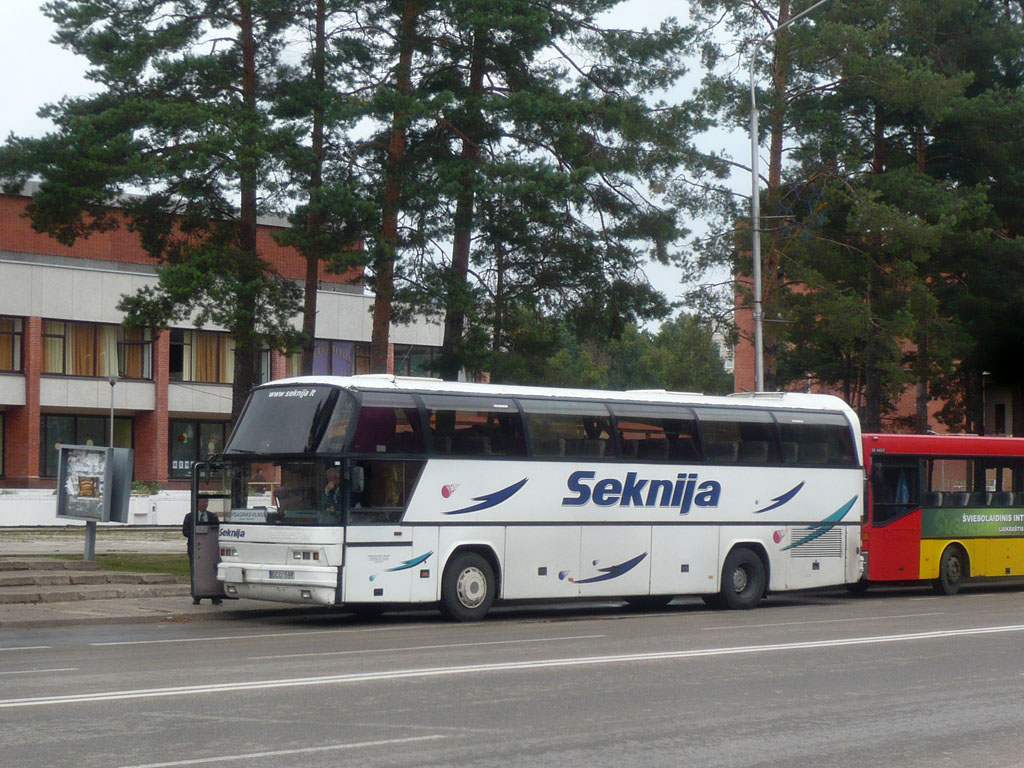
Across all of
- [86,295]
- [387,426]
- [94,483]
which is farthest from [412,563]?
[86,295]

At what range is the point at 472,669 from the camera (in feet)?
42.9

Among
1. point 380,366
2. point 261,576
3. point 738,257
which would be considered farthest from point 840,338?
point 261,576

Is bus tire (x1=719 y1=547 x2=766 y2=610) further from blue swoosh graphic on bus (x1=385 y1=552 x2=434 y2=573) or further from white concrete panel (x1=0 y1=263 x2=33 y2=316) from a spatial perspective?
white concrete panel (x1=0 y1=263 x2=33 y2=316)

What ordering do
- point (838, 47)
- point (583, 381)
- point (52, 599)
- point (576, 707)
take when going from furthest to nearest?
point (583, 381) < point (838, 47) < point (52, 599) < point (576, 707)

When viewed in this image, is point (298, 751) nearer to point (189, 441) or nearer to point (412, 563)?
point (412, 563)

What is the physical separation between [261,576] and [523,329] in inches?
547

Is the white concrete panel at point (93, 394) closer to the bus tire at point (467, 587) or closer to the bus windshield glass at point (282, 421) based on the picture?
the bus windshield glass at point (282, 421)

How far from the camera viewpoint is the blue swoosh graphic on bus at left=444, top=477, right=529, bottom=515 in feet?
65.0

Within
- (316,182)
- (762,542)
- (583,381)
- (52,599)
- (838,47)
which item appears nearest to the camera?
(52,599)

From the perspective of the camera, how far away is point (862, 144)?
4188cm

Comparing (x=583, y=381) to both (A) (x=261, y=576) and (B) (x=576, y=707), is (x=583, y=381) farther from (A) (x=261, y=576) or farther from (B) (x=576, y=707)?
(B) (x=576, y=707)

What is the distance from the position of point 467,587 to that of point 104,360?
159 feet

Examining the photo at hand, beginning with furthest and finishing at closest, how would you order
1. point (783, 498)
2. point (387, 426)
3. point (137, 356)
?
point (137, 356) → point (783, 498) → point (387, 426)

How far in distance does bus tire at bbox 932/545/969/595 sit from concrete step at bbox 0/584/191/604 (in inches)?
527
